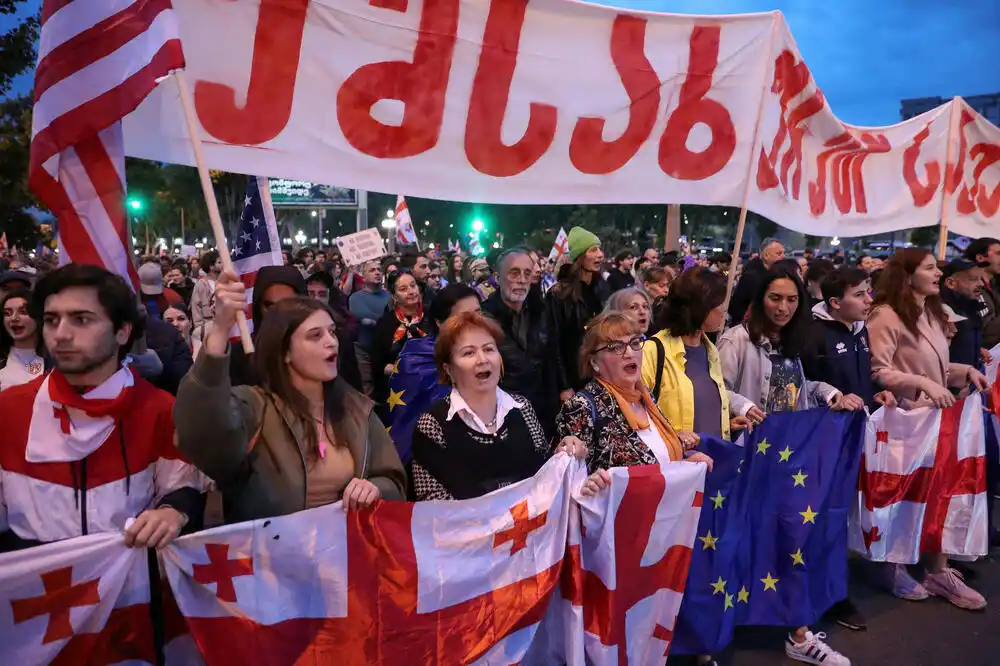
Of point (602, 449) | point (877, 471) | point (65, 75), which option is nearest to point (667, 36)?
point (602, 449)

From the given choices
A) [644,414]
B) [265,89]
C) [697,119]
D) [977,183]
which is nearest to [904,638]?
[644,414]

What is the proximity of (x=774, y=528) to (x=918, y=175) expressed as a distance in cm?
407

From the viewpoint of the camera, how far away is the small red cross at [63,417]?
7.35 feet

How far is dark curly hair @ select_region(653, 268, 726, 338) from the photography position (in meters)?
3.82

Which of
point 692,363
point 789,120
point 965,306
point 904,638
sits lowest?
point 904,638

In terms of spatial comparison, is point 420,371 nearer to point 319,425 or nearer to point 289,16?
point 319,425

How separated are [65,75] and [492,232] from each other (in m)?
51.8

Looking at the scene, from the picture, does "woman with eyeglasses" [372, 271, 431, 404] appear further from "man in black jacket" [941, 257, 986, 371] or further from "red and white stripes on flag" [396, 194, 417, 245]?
"red and white stripes on flag" [396, 194, 417, 245]

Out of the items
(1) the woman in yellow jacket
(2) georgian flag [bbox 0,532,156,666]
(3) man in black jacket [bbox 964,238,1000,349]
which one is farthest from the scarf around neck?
(3) man in black jacket [bbox 964,238,1000,349]

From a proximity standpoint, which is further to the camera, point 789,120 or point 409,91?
point 789,120

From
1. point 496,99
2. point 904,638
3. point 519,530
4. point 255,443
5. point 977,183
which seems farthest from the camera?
point 977,183

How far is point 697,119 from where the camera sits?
4555 mm

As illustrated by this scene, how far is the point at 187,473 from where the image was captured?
2430mm

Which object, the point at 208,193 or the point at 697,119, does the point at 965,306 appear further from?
the point at 208,193
